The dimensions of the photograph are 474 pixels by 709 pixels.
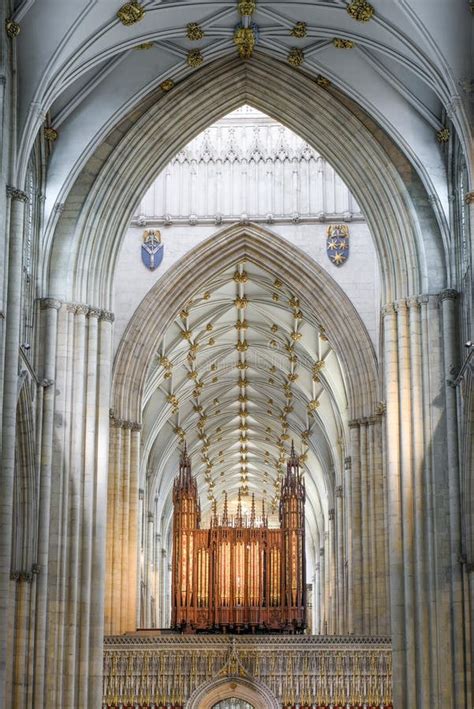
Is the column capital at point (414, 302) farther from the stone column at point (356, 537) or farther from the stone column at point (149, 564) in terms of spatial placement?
the stone column at point (149, 564)

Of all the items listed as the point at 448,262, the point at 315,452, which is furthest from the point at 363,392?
the point at 315,452

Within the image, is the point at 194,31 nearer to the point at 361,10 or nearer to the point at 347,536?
the point at 361,10

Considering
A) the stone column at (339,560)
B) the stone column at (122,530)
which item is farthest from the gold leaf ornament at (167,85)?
the stone column at (339,560)

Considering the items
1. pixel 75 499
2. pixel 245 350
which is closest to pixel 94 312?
pixel 75 499

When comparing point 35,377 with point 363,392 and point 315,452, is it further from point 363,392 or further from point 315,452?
point 315,452

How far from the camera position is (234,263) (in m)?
35.8

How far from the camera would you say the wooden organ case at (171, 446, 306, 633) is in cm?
3547

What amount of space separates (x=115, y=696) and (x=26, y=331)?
30.2 ft

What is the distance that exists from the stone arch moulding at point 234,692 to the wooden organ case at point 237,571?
5949mm

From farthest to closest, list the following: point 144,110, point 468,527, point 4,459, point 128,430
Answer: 1. point 128,430
2. point 144,110
3. point 468,527
4. point 4,459

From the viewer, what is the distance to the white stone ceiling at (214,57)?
2158 centimetres

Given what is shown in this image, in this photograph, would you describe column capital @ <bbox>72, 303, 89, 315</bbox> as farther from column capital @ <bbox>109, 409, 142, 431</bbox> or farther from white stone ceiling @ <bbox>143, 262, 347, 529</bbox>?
white stone ceiling @ <bbox>143, 262, 347, 529</bbox>

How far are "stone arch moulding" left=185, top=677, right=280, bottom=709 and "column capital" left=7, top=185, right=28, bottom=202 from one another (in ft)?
43.5

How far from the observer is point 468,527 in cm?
2272
